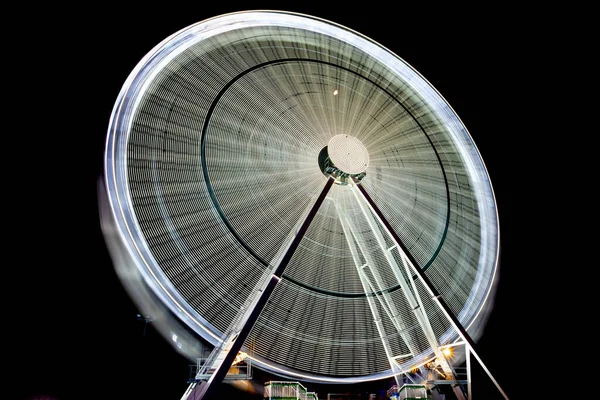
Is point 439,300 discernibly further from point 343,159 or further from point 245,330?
point 245,330

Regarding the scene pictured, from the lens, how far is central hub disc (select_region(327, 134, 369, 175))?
7562 mm

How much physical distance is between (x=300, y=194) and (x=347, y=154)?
1549 millimetres

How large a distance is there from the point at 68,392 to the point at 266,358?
3304mm

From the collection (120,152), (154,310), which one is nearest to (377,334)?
(154,310)

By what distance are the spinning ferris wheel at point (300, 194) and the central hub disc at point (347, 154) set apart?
0.09 ft

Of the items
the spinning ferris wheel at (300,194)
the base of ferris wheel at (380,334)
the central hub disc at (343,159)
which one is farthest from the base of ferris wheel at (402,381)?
the central hub disc at (343,159)

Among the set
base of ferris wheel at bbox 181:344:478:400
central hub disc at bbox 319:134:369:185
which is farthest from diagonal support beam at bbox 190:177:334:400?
central hub disc at bbox 319:134:369:185

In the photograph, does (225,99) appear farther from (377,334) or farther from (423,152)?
(377,334)

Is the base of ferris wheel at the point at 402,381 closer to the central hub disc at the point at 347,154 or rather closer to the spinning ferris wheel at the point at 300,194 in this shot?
the spinning ferris wheel at the point at 300,194

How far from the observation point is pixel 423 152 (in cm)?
895

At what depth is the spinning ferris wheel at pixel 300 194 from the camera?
6758 mm

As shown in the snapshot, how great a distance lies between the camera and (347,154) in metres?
7.66

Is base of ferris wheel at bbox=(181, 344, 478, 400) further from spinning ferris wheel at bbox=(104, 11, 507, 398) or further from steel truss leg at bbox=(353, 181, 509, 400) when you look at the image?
steel truss leg at bbox=(353, 181, 509, 400)

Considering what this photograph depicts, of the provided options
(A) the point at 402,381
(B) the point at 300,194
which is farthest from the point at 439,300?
(B) the point at 300,194
